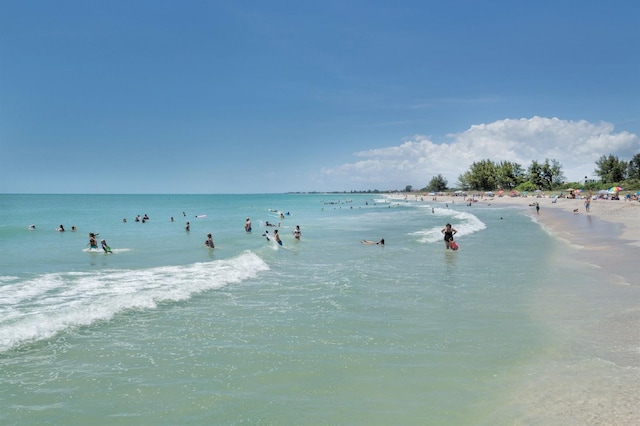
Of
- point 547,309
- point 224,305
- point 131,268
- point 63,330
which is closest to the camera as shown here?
point 63,330

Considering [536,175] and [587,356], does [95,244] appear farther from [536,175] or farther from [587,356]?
[536,175]

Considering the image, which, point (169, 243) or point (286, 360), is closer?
point (286, 360)

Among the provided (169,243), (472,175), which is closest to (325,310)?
(169,243)

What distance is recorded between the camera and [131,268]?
70.7ft

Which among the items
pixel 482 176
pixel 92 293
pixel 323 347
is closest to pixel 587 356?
pixel 323 347

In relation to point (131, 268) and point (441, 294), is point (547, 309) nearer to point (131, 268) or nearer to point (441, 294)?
point (441, 294)

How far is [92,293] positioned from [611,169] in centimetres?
13085

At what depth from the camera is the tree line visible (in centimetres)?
10862

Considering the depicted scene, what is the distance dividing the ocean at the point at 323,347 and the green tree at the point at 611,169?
11378 cm

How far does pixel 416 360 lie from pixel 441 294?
6.11 meters

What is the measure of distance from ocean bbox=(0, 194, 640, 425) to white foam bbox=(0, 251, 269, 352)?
9cm

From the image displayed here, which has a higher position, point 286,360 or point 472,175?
point 472,175

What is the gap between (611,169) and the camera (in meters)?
113

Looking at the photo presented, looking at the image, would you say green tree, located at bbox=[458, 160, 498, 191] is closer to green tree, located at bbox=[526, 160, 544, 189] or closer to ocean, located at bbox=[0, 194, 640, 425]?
green tree, located at bbox=[526, 160, 544, 189]
